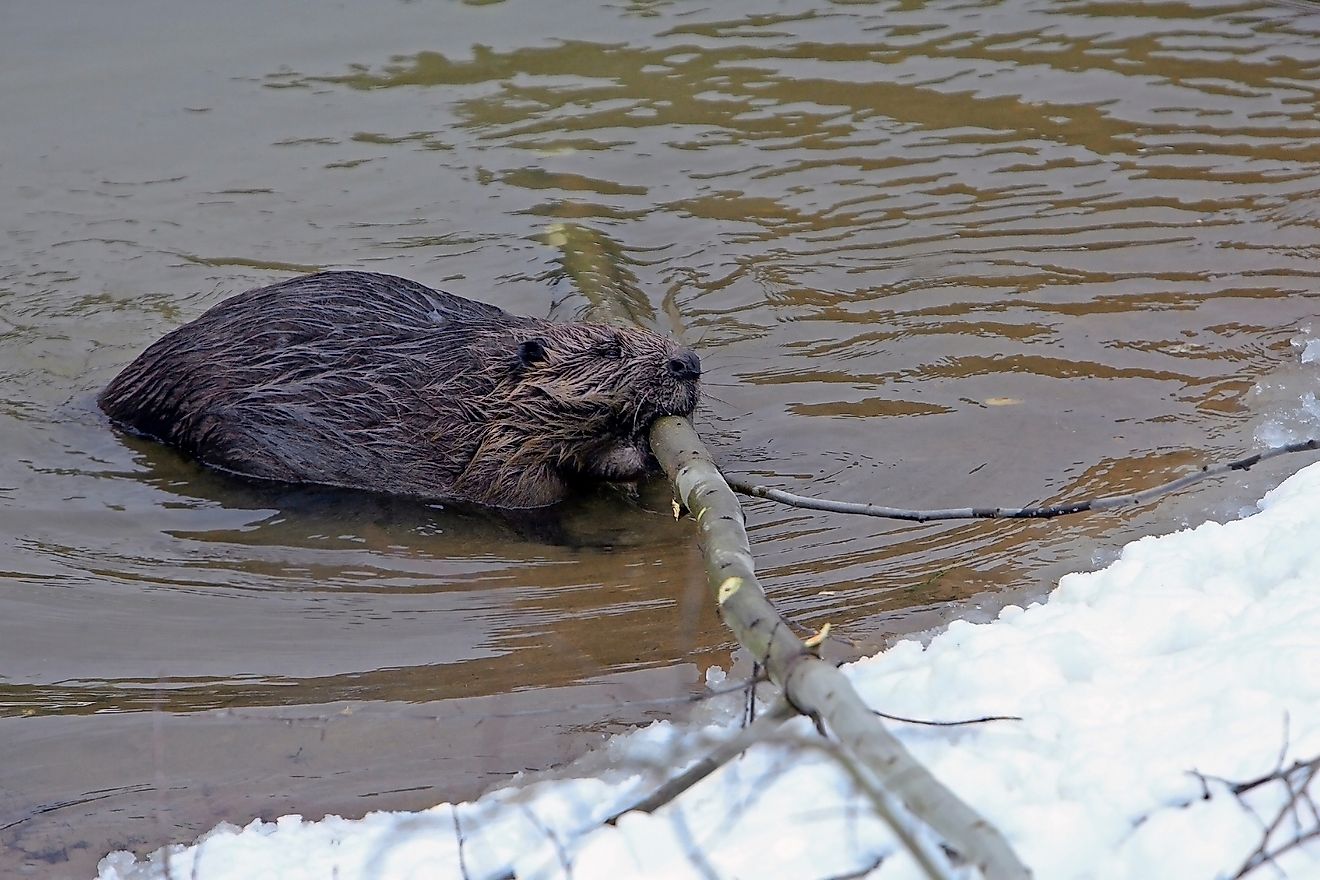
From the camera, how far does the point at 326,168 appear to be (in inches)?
287

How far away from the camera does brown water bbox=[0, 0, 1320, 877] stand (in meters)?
3.70

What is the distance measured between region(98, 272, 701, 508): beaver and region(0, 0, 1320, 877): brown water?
0.53 feet

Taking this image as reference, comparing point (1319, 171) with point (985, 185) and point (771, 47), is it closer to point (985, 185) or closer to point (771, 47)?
point (985, 185)

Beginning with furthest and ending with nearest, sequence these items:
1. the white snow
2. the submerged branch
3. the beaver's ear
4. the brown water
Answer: the beaver's ear < the brown water < the white snow < the submerged branch

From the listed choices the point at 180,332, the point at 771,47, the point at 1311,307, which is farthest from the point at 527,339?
the point at 771,47

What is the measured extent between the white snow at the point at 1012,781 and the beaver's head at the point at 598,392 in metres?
1.47

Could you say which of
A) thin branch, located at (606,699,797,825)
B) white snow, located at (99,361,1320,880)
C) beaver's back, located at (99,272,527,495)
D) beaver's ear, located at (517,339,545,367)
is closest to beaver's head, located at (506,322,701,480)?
beaver's ear, located at (517,339,545,367)

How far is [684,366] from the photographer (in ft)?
15.4

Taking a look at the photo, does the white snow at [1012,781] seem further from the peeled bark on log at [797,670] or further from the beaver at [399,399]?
the beaver at [399,399]

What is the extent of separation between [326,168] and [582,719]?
4521 mm

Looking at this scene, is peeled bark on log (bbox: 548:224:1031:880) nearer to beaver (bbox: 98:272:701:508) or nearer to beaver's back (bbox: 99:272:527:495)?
beaver (bbox: 98:272:701:508)

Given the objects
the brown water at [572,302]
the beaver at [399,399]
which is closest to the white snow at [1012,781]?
the brown water at [572,302]

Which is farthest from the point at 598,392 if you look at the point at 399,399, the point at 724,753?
the point at 724,753

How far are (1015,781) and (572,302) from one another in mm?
3560
